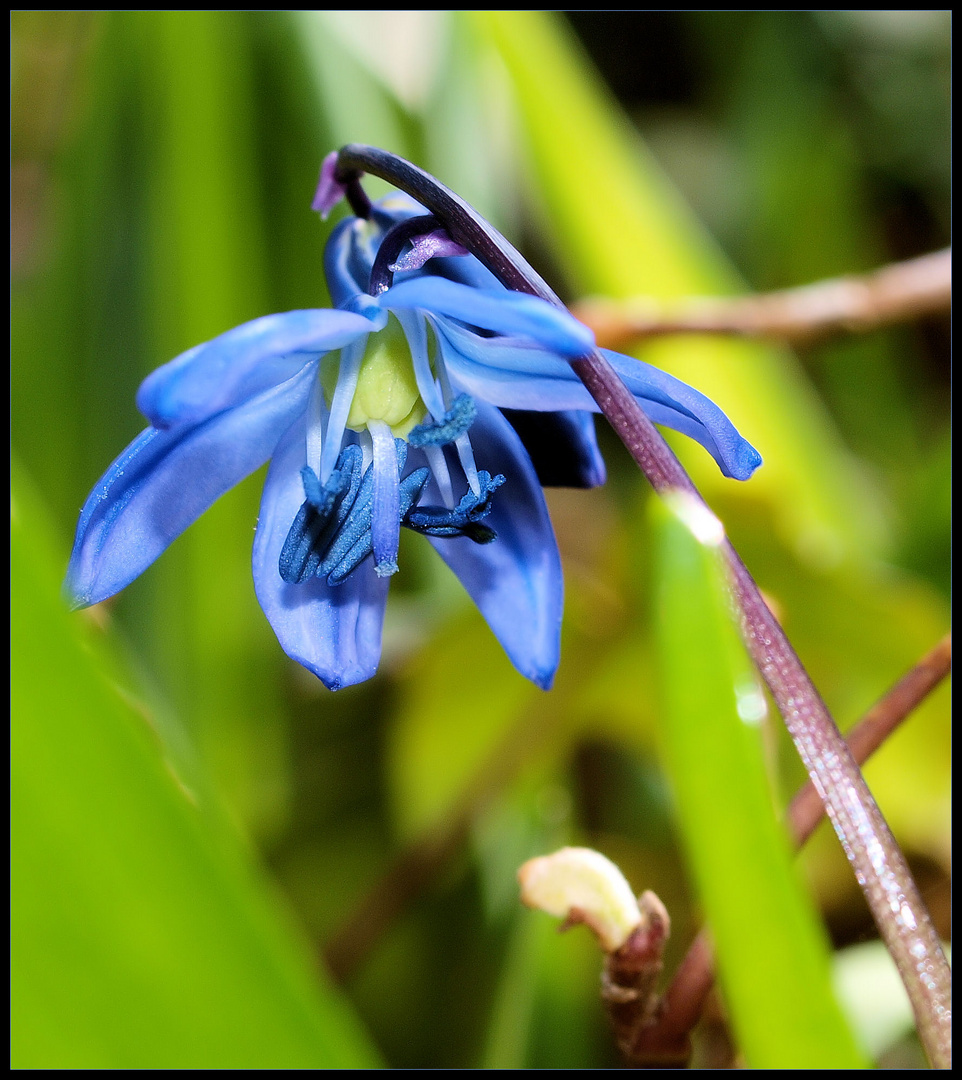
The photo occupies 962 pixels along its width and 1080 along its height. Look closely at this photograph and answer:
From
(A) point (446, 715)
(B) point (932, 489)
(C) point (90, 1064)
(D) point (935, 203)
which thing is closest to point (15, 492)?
(C) point (90, 1064)

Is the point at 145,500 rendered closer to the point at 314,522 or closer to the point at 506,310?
the point at 314,522

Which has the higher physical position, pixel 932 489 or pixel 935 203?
pixel 935 203

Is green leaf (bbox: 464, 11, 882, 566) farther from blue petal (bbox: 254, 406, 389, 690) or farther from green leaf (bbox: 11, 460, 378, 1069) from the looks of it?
green leaf (bbox: 11, 460, 378, 1069)

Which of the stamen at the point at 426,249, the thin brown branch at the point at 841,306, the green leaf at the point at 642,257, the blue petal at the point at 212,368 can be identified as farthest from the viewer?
the green leaf at the point at 642,257

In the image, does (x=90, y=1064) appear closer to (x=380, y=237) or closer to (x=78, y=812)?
(x=78, y=812)

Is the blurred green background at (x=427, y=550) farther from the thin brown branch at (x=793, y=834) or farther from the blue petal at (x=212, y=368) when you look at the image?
the blue petal at (x=212, y=368)

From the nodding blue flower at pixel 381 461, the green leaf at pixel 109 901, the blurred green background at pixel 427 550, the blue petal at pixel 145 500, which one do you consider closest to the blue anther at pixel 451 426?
the nodding blue flower at pixel 381 461
